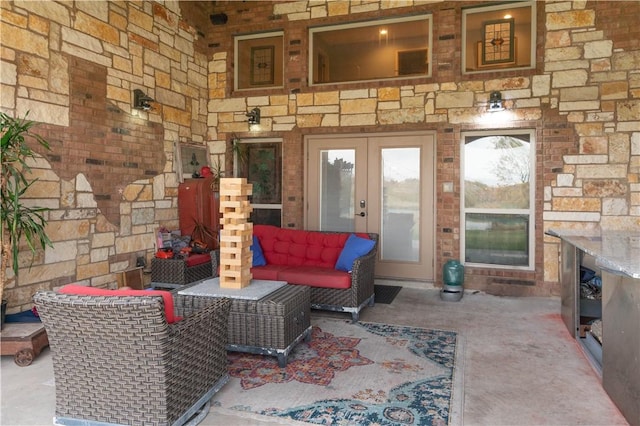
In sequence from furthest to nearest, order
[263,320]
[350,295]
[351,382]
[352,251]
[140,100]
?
[140,100] < [352,251] < [350,295] < [263,320] < [351,382]

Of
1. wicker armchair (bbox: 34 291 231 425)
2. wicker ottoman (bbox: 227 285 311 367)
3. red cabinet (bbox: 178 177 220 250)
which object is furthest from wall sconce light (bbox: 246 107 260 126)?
wicker armchair (bbox: 34 291 231 425)

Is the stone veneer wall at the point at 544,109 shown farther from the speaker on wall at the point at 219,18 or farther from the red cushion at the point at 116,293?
the red cushion at the point at 116,293

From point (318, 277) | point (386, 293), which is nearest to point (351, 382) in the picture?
point (318, 277)

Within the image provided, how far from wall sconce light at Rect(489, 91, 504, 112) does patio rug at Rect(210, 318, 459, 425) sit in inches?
119

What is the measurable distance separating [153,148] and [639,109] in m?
6.00

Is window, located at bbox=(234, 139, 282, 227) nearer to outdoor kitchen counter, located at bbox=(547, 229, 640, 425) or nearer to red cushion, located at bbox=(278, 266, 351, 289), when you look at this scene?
red cushion, located at bbox=(278, 266, 351, 289)

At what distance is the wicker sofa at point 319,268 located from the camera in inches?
172

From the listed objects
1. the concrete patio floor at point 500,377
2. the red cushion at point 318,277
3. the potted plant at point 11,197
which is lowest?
the concrete patio floor at point 500,377

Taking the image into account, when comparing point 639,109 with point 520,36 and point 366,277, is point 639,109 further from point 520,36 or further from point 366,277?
point 366,277

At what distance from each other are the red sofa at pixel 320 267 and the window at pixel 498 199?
1.73m

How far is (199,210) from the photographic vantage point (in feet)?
19.8

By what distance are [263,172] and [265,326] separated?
394cm

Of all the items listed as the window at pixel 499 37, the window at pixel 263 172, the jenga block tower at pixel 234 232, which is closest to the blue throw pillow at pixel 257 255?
the jenga block tower at pixel 234 232

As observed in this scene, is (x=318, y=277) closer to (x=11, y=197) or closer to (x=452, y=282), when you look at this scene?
(x=452, y=282)
